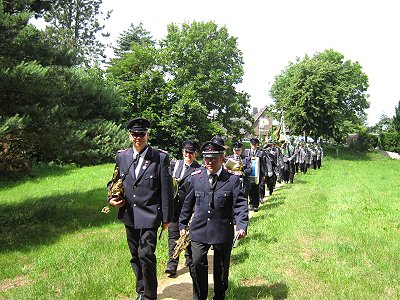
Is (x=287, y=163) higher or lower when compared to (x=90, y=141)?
lower

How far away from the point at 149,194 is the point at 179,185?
2.08 metres

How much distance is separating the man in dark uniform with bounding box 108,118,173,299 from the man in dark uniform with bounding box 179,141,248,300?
44cm

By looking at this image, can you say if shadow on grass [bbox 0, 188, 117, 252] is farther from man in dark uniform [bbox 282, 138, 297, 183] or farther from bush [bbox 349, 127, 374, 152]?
bush [bbox 349, 127, 374, 152]

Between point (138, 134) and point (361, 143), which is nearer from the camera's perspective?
point (138, 134)

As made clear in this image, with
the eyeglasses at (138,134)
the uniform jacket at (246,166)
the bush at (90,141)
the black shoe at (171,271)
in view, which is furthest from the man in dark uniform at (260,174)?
the eyeglasses at (138,134)

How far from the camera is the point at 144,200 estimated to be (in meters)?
5.17

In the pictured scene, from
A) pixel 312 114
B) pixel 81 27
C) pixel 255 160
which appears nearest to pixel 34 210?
pixel 255 160

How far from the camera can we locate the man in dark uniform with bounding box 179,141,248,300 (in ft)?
16.2

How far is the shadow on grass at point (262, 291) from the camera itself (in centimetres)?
562

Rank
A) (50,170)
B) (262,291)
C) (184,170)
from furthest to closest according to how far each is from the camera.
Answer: (50,170)
(184,170)
(262,291)

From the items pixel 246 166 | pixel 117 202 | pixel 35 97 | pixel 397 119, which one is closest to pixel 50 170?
pixel 35 97

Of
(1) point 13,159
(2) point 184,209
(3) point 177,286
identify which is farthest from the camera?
(1) point 13,159

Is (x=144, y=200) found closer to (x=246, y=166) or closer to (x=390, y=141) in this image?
(x=246, y=166)

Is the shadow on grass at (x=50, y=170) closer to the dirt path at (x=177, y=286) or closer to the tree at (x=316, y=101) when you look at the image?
the dirt path at (x=177, y=286)
